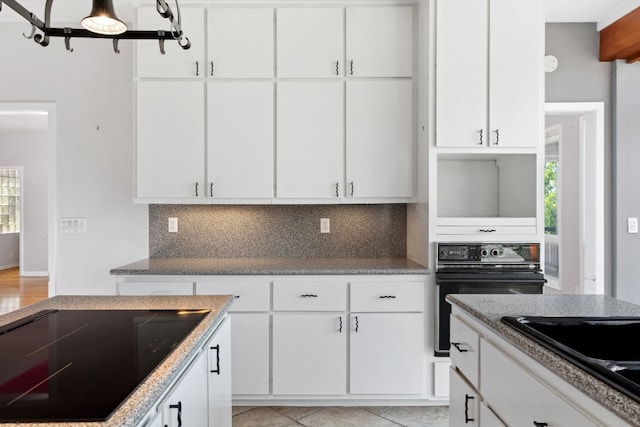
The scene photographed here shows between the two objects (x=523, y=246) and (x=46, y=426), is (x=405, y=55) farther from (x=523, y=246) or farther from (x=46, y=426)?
(x=46, y=426)

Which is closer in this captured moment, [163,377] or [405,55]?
[163,377]

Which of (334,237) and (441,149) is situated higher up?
(441,149)

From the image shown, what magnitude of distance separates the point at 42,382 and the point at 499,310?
1392 mm

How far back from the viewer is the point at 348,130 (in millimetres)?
2744

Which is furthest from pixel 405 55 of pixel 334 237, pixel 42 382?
pixel 42 382

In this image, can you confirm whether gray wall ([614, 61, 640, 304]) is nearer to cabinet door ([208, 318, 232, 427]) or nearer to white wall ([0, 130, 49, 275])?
cabinet door ([208, 318, 232, 427])

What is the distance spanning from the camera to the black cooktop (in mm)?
774

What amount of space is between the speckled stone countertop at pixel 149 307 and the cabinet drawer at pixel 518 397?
37.0 inches

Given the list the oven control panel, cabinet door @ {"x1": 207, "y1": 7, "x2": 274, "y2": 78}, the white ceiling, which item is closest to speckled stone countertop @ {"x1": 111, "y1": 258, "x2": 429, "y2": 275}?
the oven control panel

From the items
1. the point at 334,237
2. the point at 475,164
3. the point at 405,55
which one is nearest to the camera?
the point at 405,55

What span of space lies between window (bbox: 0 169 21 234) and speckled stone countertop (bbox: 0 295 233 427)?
8455mm

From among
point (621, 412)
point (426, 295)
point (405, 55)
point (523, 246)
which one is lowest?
point (426, 295)

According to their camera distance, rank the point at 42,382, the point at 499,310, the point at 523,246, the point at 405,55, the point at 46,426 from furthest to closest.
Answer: the point at 405,55
the point at 523,246
the point at 499,310
the point at 42,382
the point at 46,426

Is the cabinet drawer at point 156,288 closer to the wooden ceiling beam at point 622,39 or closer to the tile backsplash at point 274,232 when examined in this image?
the tile backsplash at point 274,232
